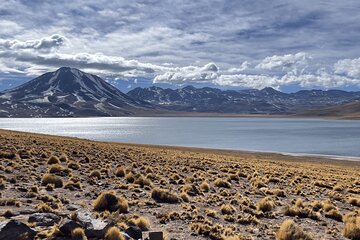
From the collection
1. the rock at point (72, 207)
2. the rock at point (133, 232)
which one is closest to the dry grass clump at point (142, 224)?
the rock at point (133, 232)

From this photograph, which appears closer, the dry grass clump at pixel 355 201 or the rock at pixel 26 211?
the rock at pixel 26 211

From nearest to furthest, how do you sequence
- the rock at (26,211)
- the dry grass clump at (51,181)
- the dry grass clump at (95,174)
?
the rock at (26,211), the dry grass clump at (51,181), the dry grass clump at (95,174)

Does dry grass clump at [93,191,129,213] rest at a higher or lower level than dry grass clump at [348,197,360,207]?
higher

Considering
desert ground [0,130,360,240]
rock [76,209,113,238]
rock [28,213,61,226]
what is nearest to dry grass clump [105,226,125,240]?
desert ground [0,130,360,240]

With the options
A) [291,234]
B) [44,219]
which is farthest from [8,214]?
[291,234]

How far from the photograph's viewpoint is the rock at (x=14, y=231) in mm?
9586

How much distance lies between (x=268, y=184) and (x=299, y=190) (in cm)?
358

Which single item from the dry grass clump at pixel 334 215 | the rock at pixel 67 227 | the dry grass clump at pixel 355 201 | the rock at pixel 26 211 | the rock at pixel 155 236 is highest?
the rock at pixel 67 227

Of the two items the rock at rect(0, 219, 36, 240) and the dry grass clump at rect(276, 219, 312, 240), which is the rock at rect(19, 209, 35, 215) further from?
the dry grass clump at rect(276, 219, 312, 240)

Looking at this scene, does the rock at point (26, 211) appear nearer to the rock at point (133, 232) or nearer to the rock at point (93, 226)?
the rock at point (93, 226)

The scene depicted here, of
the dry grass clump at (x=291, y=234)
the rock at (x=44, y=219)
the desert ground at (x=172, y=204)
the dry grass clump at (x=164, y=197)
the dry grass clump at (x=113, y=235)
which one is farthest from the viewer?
the dry grass clump at (x=164, y=197)

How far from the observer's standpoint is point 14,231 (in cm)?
980

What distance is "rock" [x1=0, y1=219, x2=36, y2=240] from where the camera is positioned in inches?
377

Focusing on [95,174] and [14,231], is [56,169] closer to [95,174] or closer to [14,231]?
[95,174]
